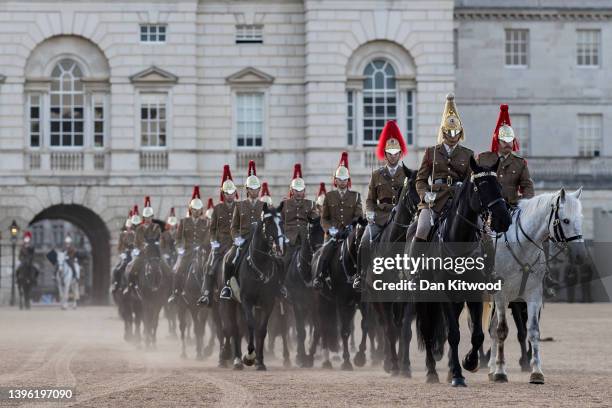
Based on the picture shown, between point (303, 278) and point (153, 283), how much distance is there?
28.6 feet

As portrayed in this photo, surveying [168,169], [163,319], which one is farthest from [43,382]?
[168,169]

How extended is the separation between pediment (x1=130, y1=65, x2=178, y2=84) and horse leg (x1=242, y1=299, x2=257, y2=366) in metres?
35.3

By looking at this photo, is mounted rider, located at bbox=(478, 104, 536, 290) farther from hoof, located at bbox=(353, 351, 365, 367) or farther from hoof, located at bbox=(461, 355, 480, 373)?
hoof, located at bbox=(353, 351, 365, 367)

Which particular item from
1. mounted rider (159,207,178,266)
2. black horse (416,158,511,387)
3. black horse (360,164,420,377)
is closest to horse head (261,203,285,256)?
black horse (360,164,420,377)

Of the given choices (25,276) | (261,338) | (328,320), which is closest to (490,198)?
(261,338)

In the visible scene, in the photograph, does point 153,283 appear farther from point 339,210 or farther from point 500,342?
point 500,342

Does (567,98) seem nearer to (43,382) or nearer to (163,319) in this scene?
(163,319)

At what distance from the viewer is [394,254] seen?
23.3m

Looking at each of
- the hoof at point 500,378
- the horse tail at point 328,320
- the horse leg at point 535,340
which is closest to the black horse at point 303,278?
the horse tail at point 328,320

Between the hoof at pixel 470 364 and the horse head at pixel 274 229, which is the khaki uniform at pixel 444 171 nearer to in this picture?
the hoof at pixel 470 364

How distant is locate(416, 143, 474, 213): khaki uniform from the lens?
70.7ft

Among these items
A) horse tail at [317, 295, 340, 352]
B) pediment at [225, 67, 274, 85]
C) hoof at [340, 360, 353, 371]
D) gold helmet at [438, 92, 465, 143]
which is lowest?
hoof at [340, 360, 353, 371]

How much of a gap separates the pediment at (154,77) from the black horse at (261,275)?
35095 mm

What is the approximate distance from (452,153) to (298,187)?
28.4ft
